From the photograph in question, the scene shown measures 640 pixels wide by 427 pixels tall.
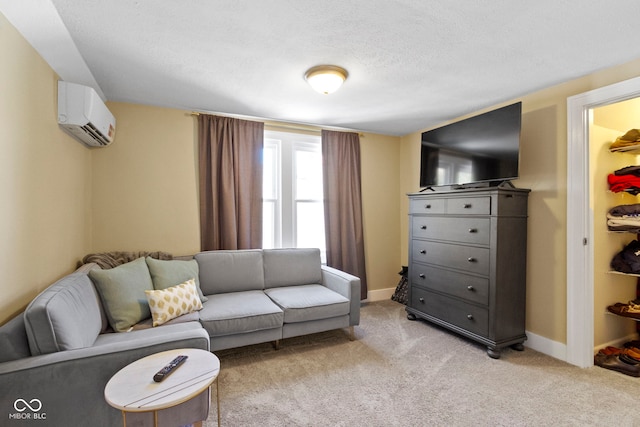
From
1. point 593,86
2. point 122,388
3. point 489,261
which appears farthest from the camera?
point 489,261

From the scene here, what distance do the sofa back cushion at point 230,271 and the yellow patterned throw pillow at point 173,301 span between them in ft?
1.37

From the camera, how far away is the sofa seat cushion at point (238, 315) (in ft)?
7.93

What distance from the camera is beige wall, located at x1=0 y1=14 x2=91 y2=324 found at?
62.9 inches

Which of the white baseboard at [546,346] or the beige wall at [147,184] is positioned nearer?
the white baseboard at [546,346]

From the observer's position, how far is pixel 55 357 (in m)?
1.39

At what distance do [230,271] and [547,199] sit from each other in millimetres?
3164

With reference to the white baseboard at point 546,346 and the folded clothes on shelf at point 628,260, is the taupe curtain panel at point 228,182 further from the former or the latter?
the folded clothes on shelf at point 628,260

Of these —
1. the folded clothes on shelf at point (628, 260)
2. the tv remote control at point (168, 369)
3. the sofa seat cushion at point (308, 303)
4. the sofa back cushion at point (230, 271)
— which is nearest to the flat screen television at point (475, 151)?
the folded clothes on shelf at point (628, 260)

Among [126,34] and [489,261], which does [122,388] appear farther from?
[489,261]

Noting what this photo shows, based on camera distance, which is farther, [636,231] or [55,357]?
[636,231]

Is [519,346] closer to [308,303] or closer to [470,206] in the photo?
[470,206]

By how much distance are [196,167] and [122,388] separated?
2491 millimetres

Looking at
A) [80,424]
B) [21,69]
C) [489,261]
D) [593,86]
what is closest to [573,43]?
[593,86]

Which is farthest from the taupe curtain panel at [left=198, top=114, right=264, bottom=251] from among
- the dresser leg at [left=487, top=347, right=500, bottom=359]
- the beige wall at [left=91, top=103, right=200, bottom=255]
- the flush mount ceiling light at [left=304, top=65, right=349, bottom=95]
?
the dresser leg at [left=487, top=347, right=500, bottom=359]
